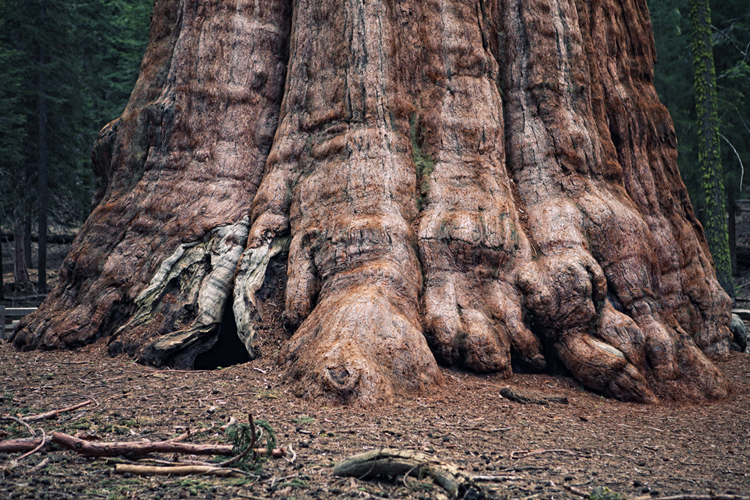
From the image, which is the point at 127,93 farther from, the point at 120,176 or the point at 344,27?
the point at 344,27

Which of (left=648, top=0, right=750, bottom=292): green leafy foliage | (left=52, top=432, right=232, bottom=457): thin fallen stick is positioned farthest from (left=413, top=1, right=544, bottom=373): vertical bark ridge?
(left=648, top=0, right=750, bottom=292): green leafy foliage

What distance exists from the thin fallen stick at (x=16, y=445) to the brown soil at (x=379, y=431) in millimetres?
55

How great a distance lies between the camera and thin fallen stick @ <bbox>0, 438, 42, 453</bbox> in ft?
11.5

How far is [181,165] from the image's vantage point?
773 centimetres

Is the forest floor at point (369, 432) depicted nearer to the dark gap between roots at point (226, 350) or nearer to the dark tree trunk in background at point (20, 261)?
the dark gap between roots at point (226, 350)

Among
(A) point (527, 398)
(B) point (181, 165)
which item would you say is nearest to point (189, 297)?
(B) point (181, 165)

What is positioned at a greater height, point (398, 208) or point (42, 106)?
point (42, 106)

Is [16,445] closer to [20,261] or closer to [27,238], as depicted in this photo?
[20,261]

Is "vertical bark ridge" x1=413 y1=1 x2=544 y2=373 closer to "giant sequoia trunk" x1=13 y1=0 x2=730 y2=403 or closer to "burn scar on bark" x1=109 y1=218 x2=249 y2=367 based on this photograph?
"giant sequoia trunk" x1=13 y1=0 x2=730 y2=403

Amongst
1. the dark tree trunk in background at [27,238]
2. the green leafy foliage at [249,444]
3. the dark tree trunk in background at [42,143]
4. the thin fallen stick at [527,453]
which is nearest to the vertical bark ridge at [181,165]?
the green leafy foliage at [249,444]

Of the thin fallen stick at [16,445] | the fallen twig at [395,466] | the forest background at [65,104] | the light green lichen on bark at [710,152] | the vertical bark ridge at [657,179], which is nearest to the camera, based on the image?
the fallen twig at [395,466]

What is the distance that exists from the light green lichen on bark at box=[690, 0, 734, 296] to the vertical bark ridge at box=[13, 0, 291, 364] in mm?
11350

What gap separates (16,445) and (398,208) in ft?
13.7

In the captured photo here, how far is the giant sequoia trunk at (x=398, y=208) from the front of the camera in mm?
5988
